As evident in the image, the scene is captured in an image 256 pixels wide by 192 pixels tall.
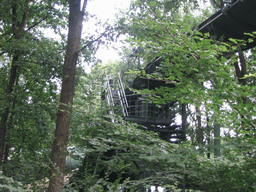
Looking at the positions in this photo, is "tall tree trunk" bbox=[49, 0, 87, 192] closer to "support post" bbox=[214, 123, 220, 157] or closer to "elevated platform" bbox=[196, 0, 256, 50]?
"support post" bbox=[214, 123, 220, 157]

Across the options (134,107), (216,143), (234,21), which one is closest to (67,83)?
(134,107)

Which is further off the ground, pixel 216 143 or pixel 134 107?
pixel 134 107

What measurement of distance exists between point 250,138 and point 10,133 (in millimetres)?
10268

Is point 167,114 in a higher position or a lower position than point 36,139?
higher

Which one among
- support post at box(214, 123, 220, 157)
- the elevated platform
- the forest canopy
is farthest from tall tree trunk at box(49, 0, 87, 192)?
the elevated platform

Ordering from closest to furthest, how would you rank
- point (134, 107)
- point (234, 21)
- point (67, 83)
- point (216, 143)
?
point (216, 143)
point (234, 21)
point (67, 83)
point (134, 107)

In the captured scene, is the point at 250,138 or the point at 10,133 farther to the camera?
the point at 10,133

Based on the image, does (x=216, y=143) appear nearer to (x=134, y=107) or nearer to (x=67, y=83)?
(x=67, y=83)

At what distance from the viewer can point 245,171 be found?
2305 millimetres

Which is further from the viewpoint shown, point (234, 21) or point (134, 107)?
point (134, 107)

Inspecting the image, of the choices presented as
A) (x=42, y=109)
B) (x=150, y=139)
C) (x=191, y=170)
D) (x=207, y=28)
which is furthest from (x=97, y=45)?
(x=191, y=170)

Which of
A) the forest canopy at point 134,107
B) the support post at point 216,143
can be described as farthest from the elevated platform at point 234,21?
the support post at point 216,143

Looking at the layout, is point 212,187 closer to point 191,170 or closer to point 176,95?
point 191,170

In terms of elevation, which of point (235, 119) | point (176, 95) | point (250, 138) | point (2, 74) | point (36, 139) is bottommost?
point (36, 139)
